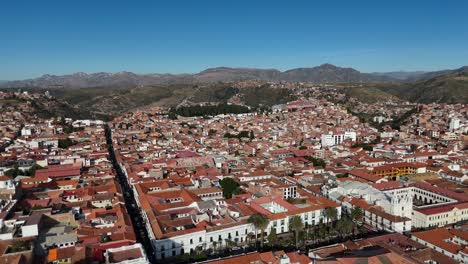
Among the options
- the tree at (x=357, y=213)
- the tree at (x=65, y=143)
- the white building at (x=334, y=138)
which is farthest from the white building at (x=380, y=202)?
the tree at (x=65, y=143)

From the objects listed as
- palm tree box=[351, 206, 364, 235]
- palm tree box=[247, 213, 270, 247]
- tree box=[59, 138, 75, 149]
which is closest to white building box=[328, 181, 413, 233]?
palm tree box=[351, 206, 364, 235]

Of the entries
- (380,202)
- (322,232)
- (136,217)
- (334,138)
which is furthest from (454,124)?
(136,217)

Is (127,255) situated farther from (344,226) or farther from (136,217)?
(344,226)

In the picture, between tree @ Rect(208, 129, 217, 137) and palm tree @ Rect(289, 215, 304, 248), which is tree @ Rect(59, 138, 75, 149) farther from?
palm tree @ Rect(289, 215, 304, 248)

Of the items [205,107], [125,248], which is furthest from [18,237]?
[205,107]

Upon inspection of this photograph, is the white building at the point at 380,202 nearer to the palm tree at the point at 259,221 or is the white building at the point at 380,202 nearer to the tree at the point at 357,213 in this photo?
the tree at the point at 357,213

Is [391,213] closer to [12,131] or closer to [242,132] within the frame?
[242,132]
